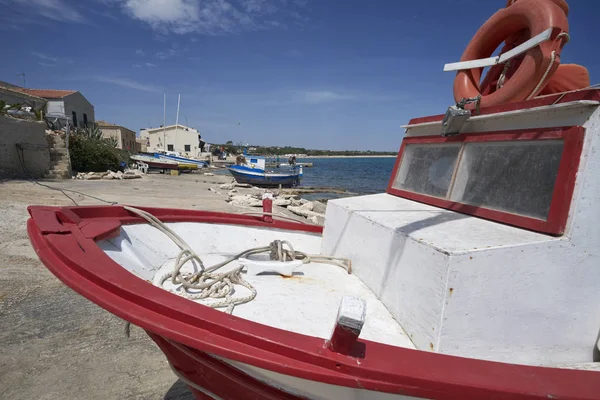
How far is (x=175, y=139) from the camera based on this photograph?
50.6 m

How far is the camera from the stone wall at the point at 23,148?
13180mm

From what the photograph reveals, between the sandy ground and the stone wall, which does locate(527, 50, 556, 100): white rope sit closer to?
the sandy ground

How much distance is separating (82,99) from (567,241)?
42.8 meters

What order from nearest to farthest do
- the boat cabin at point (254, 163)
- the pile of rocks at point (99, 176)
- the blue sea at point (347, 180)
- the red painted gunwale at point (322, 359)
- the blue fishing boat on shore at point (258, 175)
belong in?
1. the red painted gunwale at point (322, 359)
2. the pile of rocks at point (99, 176)
3. the blue fishing boat on shore at point (258, 175)
4. the boat cabin at point (254, 163)
5. the blue sea at point (347, 180)

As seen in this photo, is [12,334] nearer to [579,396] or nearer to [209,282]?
[209,282]

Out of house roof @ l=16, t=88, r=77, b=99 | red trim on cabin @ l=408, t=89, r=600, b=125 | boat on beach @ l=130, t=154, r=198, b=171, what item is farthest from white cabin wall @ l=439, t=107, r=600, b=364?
house roof @ l=16, t=88, r=77, b=99

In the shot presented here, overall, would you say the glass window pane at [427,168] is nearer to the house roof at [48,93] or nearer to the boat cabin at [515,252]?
the boat cabin at [515,252]

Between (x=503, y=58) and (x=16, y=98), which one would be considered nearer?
(x=503, y=58)

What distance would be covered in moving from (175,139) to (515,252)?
53.9m

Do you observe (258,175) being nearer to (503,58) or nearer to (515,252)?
(503,58)

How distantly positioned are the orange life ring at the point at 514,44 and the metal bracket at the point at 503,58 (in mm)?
63

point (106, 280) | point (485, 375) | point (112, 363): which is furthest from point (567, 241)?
point (112, 363)

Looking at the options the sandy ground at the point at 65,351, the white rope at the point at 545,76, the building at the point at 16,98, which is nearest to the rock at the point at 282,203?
the sandy ground at the point at 65,351

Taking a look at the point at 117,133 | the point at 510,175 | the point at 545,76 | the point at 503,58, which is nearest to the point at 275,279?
the point at 510,175
